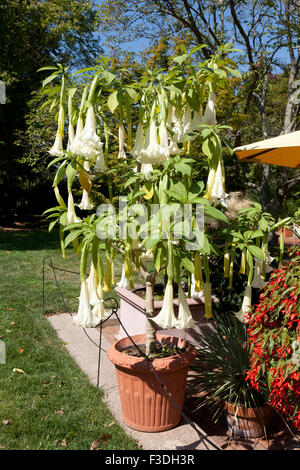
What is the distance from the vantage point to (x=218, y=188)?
187 cm

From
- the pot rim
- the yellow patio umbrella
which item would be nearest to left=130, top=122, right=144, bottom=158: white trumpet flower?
the pot rim

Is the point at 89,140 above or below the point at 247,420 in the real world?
above

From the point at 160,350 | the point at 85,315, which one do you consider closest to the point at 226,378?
the point at 160,350

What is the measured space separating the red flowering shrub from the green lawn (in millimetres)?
948

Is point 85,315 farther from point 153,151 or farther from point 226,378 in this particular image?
point 226,378

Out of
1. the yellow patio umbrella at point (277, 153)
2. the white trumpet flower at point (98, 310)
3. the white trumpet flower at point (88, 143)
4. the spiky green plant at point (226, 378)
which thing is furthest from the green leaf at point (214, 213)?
the yellow patio umbrella at point (277, 153)

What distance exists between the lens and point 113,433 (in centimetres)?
247

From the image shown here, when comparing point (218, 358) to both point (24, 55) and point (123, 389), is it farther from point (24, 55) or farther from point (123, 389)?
point (24, 55)

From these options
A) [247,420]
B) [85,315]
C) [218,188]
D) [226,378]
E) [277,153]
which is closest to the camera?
[218,188]

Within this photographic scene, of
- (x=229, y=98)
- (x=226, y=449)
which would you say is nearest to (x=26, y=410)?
(x=226, y=449)

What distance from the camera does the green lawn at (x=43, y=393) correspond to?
242 cm

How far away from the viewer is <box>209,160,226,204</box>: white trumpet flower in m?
1.86

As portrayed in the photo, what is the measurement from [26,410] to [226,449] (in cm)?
132

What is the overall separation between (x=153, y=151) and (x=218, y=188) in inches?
14.2
